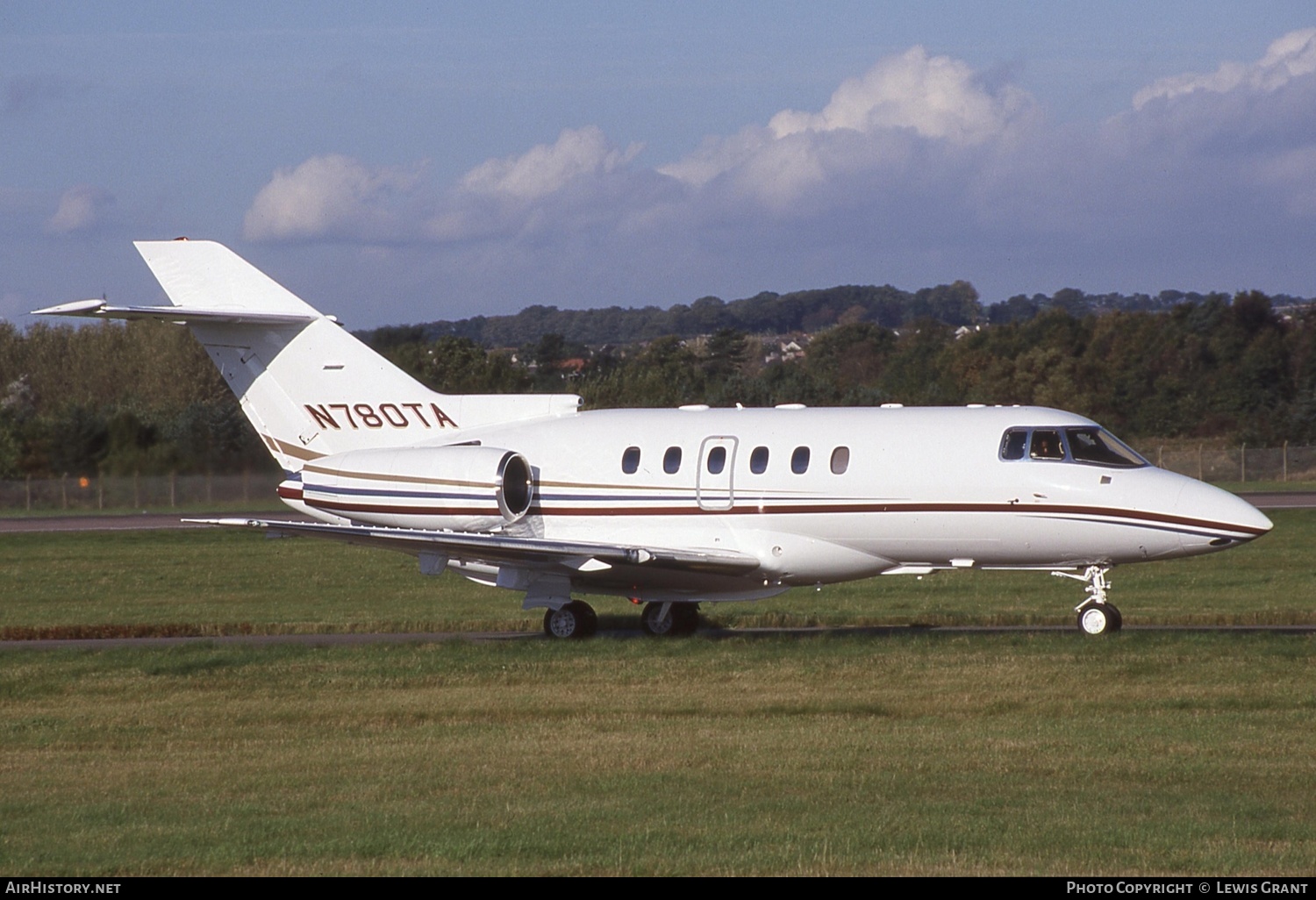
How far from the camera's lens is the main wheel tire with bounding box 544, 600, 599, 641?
2270 cm

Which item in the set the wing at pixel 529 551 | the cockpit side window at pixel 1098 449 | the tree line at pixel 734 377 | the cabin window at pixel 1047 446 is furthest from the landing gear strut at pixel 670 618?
the tree line at pixel 734 377

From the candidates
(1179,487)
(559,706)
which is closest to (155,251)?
(559,706)

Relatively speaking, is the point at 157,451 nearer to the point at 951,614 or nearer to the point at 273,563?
the point at 273,563

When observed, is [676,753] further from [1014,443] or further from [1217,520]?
[1217,520]

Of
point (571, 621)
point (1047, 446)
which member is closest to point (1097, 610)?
point (1047, 446)

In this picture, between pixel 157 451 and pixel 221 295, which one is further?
pixel 157 451

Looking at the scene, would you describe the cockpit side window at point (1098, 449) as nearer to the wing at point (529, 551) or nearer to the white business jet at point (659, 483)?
the white business jet at point (659, 483)

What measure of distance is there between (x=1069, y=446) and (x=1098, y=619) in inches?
87.6

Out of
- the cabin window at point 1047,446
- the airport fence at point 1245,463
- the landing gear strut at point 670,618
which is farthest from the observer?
the airport fence at point 1245,463

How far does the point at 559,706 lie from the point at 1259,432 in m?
65.1

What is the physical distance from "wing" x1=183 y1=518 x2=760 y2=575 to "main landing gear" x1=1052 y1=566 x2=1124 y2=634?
4292 millimetres

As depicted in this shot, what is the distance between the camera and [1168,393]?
7738 centimetres

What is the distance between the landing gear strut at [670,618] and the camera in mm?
23734

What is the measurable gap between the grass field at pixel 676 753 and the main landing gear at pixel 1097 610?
411 millimetres
